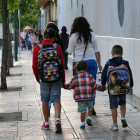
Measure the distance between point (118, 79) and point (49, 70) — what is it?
1.07 m

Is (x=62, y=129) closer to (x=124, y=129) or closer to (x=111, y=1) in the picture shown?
(x=124, y=129)

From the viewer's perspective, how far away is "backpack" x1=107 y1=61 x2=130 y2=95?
6.49 m

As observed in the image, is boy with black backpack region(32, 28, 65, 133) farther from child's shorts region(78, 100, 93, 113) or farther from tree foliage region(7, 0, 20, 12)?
tree foliage region(7, 0, 20, 12)

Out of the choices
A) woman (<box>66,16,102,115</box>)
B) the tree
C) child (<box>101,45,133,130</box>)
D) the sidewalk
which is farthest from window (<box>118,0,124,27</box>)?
child (<box>101,45,133,130</box>)

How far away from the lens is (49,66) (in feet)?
21.2

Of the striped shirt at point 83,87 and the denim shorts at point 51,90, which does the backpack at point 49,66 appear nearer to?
the denim shorts at point 51,90

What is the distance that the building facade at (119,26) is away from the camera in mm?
8758

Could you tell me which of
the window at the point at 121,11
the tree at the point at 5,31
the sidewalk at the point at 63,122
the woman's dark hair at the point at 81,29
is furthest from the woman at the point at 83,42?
the tree at the point at 5,31

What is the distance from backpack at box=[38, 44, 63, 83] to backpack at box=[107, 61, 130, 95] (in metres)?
0.78

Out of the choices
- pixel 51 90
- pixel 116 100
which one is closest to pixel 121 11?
pixel 116 100

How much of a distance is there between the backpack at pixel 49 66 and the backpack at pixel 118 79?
0.78m

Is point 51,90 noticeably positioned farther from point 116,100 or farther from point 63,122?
point 116,100

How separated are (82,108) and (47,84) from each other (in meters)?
0.69

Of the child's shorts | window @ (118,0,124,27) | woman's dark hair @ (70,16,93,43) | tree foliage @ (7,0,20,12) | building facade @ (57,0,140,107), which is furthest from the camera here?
tree foliage @ (7,0,20,12)
